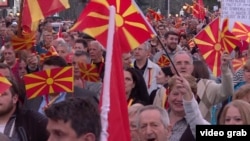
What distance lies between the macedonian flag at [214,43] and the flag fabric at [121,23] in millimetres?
2475

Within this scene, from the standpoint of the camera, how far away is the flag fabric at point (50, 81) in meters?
6.73

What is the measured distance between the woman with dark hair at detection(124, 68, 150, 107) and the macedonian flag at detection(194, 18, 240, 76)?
1.36 meters

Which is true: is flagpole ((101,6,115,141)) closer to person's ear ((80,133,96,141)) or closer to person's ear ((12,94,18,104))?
person's ear ((80,133,96,141))

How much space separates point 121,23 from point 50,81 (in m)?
0.92

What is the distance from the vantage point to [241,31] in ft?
32.0

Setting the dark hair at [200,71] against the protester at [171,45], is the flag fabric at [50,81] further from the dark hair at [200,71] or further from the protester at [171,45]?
the protester at [171,45]

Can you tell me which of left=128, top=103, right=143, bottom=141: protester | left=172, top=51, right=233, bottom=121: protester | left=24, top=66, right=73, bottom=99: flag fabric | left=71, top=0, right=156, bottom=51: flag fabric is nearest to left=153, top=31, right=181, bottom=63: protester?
left=172, top=51, right=233, bottom=121: protester

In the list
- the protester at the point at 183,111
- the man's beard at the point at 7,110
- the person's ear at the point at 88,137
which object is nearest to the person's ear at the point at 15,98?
the man's beard at the point at 7,110

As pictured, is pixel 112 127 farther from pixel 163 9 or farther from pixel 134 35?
pixel 163 9

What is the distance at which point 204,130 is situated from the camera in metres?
4.04

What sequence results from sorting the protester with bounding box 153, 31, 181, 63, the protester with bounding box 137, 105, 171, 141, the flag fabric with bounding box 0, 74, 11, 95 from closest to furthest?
the protester with bounding box 137, 105, 171, 141 → the flag fabric with bounding box 0, 74, 11, 95 → the protester with bounding box 153, 31, 181, 63

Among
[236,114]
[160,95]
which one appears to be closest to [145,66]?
[160,95]

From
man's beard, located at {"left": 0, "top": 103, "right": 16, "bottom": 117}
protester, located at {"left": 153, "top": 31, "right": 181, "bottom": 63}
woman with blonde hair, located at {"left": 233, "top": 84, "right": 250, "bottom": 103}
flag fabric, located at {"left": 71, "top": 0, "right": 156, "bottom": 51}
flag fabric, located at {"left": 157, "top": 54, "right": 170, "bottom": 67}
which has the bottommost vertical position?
flag fabric, located at {"left": 157, "top": 54, "right": 170, "bottom": 67}

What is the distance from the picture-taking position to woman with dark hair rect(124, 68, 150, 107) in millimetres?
7316
